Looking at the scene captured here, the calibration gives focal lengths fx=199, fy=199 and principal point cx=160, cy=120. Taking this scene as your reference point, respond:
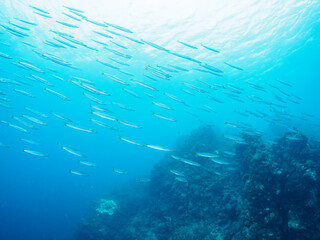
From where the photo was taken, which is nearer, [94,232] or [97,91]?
[97,91]

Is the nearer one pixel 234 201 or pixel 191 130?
pixel 234 201

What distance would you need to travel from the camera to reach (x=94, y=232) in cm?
1260

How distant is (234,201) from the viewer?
8953mm

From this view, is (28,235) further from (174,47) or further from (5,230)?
(174,47)

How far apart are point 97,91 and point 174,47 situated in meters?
14.7

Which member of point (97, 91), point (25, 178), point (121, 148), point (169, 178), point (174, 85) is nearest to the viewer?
point (97, 91)

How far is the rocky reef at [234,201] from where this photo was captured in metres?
6.57

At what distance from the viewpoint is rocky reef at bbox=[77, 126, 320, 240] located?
6566mm

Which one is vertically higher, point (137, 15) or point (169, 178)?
point (137, 15)

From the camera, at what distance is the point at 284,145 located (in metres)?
12.1

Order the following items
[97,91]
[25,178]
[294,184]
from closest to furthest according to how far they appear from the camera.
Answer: [294,184], [97,91], [25,178]

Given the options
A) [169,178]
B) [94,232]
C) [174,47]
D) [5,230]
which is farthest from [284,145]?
[5,230]

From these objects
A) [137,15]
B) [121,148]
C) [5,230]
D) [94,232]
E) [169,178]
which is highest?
[137,15]

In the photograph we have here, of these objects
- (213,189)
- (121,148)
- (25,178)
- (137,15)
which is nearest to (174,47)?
(137,15)
